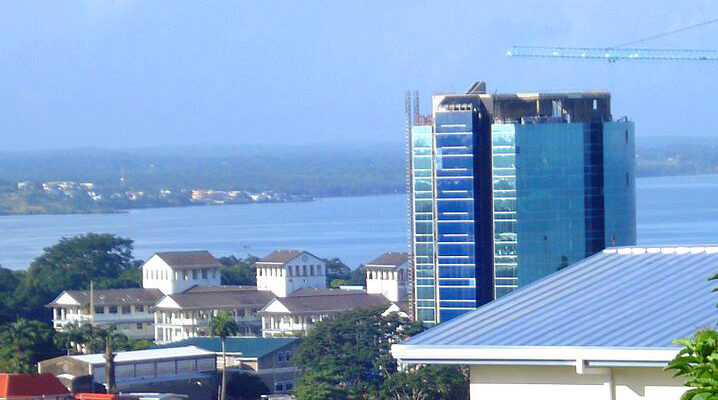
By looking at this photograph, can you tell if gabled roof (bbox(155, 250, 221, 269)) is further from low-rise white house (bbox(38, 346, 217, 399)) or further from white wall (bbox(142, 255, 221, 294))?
low-rise white house (bbox(38, 346, 217, 399))

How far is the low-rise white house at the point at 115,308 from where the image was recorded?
269ft

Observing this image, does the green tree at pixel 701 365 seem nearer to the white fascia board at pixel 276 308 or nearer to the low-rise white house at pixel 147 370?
the low-rise white house at pixel 147 370

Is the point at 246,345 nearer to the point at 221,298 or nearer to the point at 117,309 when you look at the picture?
the point at 221,298

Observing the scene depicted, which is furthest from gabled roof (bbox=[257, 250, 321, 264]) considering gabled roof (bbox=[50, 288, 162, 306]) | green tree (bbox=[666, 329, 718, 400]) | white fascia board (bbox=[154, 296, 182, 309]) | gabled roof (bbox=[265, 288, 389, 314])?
green tree (bbox=[666, 329, 718, 400])

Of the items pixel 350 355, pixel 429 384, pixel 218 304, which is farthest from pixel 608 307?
pixel 218 304

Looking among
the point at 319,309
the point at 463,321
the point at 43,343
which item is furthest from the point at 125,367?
the point at 463,321

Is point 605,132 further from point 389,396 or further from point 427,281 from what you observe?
point 389,396

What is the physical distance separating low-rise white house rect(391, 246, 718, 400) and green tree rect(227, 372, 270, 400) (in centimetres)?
4963

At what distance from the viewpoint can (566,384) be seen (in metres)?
7.64

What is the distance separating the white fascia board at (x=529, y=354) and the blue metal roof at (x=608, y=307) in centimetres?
5

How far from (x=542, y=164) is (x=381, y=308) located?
2004 centimetres

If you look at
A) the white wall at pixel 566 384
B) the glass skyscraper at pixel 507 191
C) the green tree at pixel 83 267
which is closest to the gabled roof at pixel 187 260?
the green tree at pixel 83 267

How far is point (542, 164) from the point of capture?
3246 inches

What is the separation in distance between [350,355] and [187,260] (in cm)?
3130
